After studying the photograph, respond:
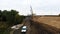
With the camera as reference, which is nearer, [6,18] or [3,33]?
[3,33]

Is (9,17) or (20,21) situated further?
(9,17)

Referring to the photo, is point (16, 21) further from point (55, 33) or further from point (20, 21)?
point (55, 33)

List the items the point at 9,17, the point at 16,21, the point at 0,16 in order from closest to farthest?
the point at 16,21, the point at 9,17, the point at 0,16

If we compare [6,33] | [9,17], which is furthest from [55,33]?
[9,17]

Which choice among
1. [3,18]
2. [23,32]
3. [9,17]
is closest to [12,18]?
[9,17]

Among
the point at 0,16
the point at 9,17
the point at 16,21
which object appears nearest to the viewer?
the point at 16,21

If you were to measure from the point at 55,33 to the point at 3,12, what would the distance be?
79.2m

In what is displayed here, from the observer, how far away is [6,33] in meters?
34.1

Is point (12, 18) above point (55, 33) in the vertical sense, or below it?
below

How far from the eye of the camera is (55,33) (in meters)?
6.27

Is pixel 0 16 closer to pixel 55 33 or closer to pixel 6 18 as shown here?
pixel 6 18

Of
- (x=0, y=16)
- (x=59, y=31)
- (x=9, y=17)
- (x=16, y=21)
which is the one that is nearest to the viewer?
(x=59, y=31)

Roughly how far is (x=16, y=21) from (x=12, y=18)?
3.80 metres

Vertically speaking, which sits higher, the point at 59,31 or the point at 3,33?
the point at 59,31
